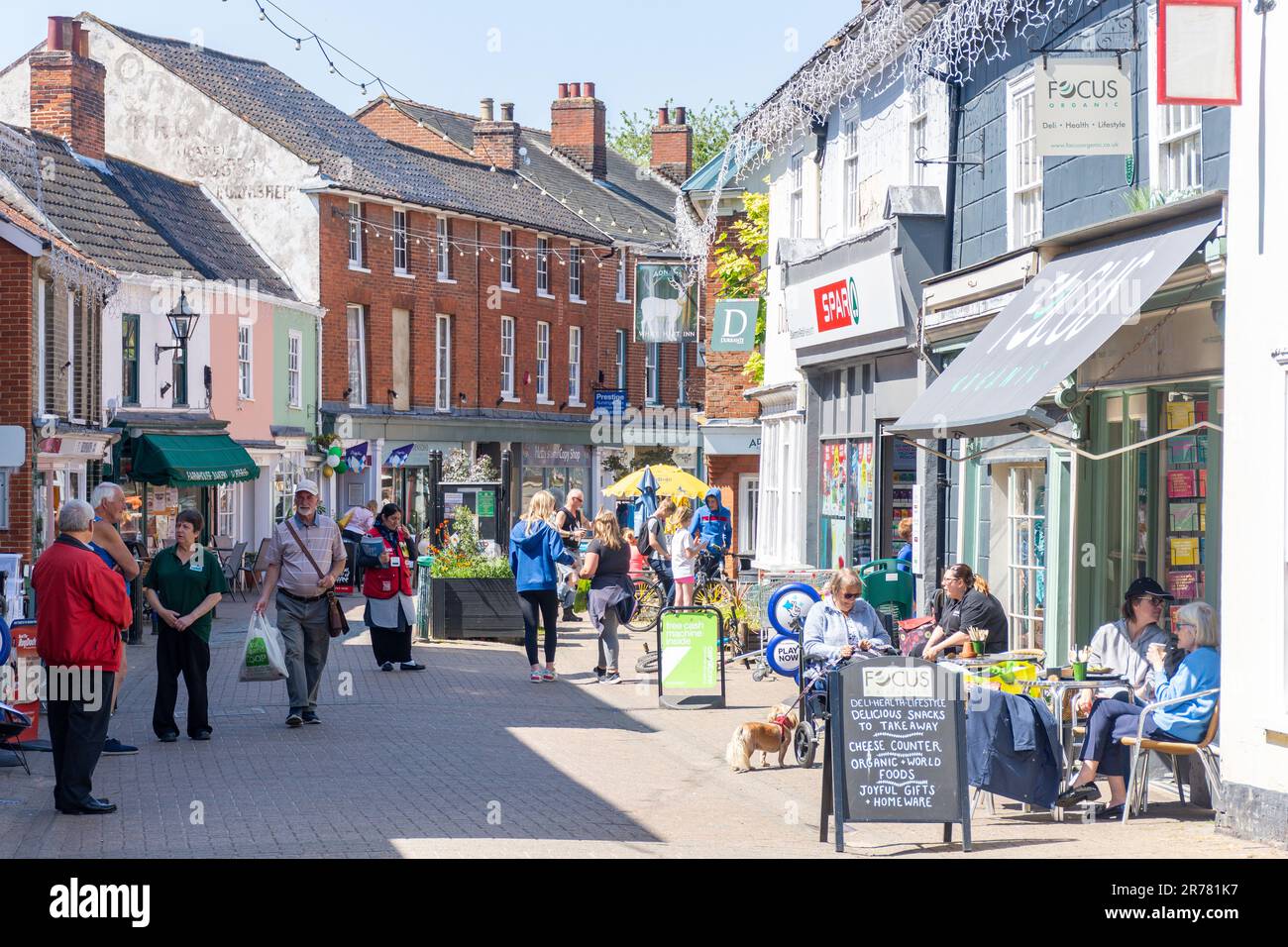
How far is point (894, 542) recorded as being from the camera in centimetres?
1880

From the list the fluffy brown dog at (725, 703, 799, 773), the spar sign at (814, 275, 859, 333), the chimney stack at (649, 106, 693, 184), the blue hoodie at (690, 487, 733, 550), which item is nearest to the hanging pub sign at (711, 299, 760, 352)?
the blue hoodie at (690, 487, 733, 550)

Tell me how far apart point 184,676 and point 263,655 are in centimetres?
74

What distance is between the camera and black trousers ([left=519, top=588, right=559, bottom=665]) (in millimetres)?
17094

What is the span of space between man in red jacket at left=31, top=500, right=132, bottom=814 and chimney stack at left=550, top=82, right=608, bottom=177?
4886 centimetres

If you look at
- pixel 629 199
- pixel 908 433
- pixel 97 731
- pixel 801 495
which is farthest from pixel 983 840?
pixel 629 199

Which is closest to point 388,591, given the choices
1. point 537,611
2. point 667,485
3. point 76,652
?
point 537,611

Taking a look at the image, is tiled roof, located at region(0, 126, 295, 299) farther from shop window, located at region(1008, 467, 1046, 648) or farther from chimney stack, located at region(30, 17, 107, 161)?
shop window, located at region(1008, 467, 1046, 648)

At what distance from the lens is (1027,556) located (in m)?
15.0

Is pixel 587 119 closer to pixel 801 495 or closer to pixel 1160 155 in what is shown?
pixel 801 495

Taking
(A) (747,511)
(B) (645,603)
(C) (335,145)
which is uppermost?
(C) (335,145)

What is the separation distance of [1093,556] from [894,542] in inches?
211

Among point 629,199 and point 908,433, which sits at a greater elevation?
point 629,199

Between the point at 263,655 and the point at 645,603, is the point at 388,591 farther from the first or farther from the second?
the point at 645,603

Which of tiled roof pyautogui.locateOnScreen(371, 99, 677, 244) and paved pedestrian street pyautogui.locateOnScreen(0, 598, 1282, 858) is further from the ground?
tiled roof pyautogui.locateOnScreen(371, 99, 677, 244)
